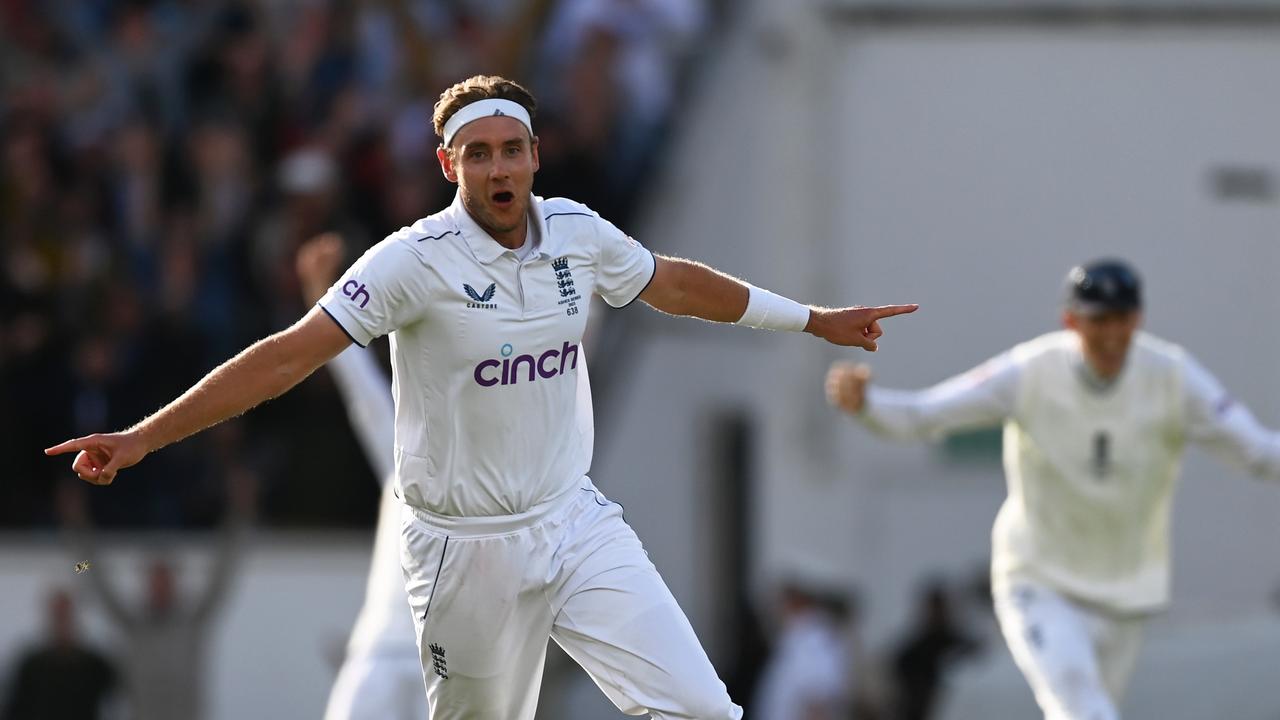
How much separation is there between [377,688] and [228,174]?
6.87m

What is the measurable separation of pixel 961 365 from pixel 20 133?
6.64 metres

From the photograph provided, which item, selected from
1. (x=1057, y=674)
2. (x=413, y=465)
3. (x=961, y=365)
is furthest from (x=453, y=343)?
(x=961, y=365)

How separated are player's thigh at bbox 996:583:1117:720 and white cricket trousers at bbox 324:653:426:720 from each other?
2395 millimetres

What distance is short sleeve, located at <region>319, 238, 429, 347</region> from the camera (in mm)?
6684

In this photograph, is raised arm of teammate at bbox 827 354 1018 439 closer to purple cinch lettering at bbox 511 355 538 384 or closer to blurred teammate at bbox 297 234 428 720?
blurred teammate at bbox 297 234 428 720

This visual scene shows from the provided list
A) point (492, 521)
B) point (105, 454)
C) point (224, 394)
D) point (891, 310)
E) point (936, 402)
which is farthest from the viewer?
point (936, 402)

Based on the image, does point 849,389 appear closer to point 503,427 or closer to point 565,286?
point 565,286

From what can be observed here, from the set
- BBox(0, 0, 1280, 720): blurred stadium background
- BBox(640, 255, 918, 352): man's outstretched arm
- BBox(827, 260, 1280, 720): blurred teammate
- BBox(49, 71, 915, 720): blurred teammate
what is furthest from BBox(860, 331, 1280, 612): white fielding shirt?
BBox(0, 0, 1280, 720): blurred stadium background

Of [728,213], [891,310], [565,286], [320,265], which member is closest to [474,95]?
[565,286]

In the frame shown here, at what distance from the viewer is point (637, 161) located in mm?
16750

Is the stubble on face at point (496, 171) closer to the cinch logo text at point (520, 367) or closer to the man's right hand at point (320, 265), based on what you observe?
the cinch logo text at point (520, 367)

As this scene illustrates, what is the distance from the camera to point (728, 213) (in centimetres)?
1692

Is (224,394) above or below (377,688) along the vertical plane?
above

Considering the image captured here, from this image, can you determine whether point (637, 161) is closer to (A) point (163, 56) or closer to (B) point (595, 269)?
(A) point (163, 56)
